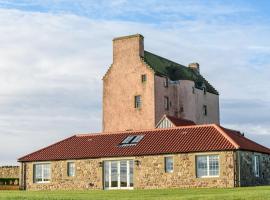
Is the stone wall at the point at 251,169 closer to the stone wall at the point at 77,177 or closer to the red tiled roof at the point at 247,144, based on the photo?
the red tiled roof at the point at 247,144

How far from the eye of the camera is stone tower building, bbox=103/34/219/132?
6481 centimetres

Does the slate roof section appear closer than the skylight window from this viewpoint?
No

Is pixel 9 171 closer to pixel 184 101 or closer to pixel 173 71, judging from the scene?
pixel 184 101

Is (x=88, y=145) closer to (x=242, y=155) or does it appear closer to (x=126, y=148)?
(x=126, y=148)

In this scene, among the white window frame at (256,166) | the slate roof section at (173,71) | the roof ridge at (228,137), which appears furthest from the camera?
the slate roof section at (173,71)

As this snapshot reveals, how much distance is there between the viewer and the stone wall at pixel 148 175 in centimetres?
4172

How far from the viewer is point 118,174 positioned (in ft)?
152

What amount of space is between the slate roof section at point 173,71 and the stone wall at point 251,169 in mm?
21493

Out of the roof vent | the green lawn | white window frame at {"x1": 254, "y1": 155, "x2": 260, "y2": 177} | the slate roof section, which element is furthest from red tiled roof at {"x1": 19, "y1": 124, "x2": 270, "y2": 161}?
the roof vent

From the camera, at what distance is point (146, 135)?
48.4 meters

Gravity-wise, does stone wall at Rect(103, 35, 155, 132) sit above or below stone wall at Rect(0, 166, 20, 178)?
above

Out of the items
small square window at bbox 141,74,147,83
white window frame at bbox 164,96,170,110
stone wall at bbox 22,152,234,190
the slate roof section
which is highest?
the slate roof section

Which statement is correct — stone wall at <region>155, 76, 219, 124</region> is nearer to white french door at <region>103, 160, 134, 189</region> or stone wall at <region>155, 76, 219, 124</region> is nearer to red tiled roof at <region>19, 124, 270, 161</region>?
red tiled roof at <region>19, 124, 270, 161</region>

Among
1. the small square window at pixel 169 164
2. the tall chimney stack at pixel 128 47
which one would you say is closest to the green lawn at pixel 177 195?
the small square window at pixel 169 164
